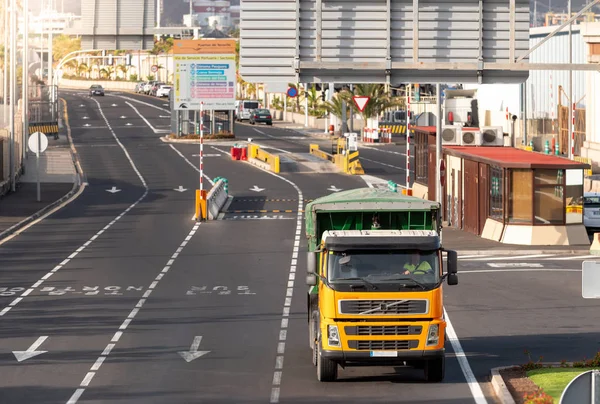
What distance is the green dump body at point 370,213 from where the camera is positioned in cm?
2161

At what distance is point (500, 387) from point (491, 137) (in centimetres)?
3305

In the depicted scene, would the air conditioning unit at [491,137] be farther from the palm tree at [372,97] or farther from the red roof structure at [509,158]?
the palm tree at [372,97]

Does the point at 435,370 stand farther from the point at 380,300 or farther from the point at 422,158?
the point at 422,158

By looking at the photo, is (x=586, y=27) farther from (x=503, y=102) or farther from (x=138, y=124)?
(x=138, y=124)

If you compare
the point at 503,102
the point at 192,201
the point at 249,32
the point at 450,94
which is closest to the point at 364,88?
the point at 503,102

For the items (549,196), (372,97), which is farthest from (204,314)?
(372,97)

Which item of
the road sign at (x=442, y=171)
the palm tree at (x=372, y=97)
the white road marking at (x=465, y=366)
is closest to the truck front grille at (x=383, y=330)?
the white road marking at (x=465, y=366)

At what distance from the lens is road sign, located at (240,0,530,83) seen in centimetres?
2300

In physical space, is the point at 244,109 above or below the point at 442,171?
above

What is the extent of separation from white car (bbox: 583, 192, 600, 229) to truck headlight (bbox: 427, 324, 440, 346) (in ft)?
80.7

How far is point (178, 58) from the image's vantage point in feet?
289

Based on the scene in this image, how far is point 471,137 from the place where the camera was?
4922 cm

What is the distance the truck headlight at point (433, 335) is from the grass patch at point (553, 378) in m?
1.61

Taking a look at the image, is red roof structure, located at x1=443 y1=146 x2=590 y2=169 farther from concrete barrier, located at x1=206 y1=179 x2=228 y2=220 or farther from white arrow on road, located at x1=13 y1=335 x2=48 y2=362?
white arrow on road, located at x1=13 y1=335 x2=48 y2=362
